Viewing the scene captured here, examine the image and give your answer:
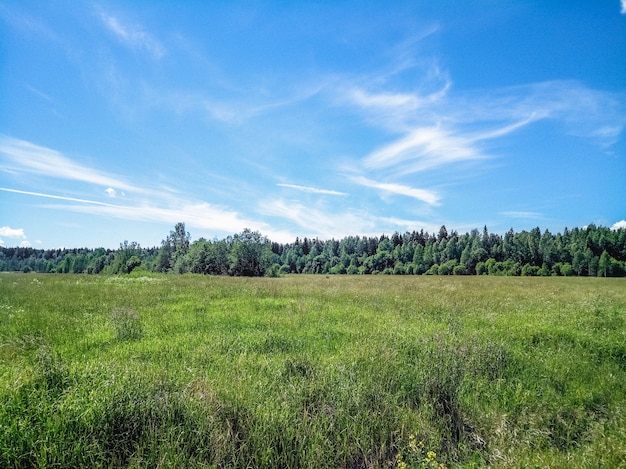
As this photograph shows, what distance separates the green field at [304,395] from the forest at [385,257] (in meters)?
47.3

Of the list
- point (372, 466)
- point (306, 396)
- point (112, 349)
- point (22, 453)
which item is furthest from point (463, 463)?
point (112, 349)

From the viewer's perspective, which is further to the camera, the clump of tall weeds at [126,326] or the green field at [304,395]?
the clump of tall weeds at [126,326]

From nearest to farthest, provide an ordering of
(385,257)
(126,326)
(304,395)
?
(304,395), (126,326), (385,257)

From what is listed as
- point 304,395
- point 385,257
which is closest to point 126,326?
point 304,395

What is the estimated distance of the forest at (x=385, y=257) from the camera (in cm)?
6588

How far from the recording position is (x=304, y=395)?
15.8ft

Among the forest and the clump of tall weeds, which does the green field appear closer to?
the clump of tall weeds

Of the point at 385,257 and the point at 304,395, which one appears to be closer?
the point at 304,395

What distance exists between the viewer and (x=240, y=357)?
6.20 m

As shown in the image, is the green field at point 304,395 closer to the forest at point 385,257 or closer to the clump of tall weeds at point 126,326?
the clump of tall weeds at point 126,326

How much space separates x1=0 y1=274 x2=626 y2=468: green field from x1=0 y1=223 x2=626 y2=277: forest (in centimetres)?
4728

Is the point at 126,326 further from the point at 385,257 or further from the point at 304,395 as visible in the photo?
the point at 385,257

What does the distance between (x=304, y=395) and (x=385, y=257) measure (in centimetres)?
11243

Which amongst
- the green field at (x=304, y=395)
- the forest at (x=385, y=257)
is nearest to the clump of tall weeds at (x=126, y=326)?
the green field at (x=304, y=395)
